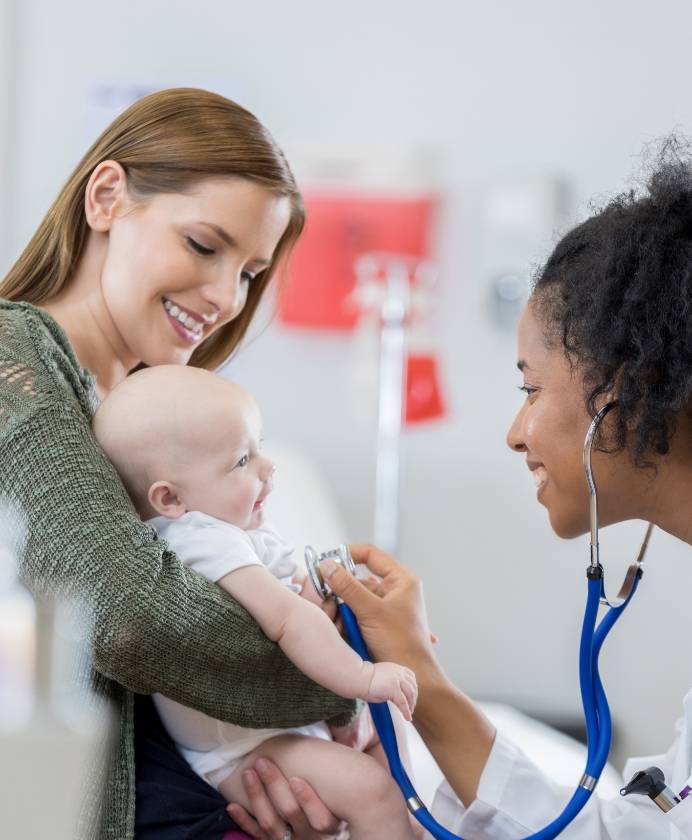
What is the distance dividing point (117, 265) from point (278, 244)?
26 centimetres

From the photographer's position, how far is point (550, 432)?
51.9 inches

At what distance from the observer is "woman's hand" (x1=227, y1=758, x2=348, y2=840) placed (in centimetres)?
123

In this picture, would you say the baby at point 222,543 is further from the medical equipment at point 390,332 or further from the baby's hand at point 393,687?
the medical equipment at point 390,332

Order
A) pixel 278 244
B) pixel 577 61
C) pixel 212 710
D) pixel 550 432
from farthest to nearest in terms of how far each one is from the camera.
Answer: pixel 577 61, pixel 278 244, pixel 550 432, pixel 212 710

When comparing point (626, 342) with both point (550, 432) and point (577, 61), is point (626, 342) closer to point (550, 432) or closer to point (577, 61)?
point (550, 432)

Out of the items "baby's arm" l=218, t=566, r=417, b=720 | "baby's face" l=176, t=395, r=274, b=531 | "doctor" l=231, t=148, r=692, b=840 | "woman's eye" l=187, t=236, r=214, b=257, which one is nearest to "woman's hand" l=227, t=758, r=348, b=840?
"doctor" l=231, t=148, r=692, b=840

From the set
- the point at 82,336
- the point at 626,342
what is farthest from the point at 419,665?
the point at 82,336

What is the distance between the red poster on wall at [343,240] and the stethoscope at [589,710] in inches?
80.4

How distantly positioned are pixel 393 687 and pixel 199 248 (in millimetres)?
654

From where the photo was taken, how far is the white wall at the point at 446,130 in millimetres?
3275

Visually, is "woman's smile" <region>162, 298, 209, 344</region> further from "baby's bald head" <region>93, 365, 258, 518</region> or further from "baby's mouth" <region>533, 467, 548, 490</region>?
"baby's mouth" <region>533, 467, 548, 490</region>

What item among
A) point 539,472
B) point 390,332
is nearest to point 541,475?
point 539,472

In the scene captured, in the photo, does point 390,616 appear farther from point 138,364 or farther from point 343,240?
point 343,240

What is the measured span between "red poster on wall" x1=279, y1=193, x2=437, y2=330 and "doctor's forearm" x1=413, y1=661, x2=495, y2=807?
2.05 m
